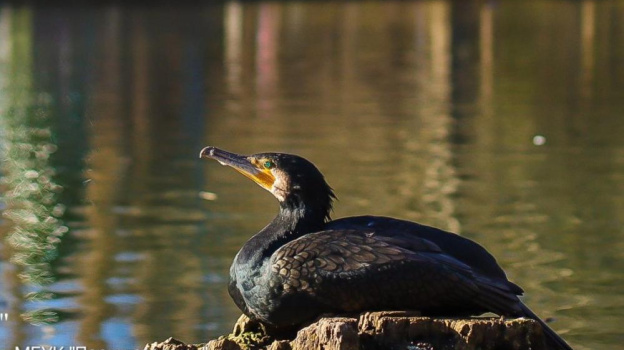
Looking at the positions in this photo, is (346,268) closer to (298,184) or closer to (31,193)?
(298,184)

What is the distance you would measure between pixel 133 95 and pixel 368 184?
11.7m

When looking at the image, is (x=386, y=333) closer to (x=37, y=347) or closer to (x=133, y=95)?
(x=37, y=347)

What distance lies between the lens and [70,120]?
21125 millimetres

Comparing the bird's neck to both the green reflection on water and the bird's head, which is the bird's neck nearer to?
the bird's head

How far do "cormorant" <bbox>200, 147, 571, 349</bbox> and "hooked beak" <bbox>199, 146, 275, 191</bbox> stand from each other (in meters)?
0.03

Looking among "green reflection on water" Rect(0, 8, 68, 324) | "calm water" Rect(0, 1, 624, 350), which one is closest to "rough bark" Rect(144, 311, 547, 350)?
"calm water" Rect(0, 1, 624, 350)

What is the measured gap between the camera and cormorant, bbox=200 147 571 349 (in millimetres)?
6547

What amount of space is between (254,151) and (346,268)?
1037cm

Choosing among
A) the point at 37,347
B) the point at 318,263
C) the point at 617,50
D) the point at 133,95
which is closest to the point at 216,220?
the point at 37,347

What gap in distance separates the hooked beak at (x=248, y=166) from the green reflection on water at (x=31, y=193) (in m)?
2.29

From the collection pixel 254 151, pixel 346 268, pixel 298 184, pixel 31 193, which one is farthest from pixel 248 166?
pixel 254 151

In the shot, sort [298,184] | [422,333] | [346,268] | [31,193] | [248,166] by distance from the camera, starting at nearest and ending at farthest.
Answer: [422,333] < [346,268] < [298,184] < [248,166] < [31,193]

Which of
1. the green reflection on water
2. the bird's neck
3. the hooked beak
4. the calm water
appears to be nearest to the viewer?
the bird's neck

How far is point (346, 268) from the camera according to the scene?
658 cm
